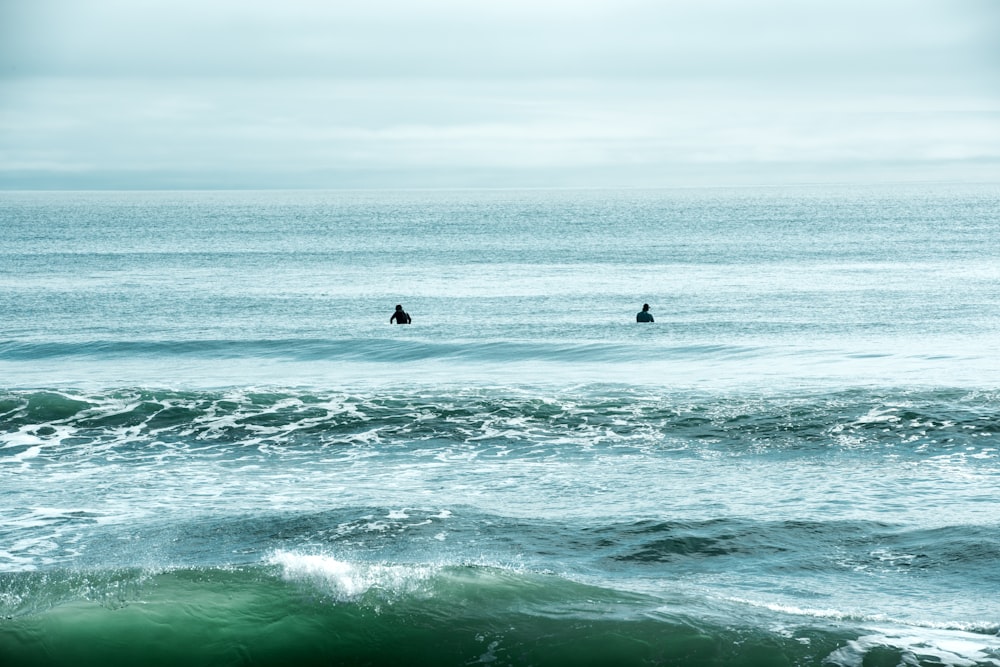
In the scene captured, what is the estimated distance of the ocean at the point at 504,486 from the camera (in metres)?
13.9

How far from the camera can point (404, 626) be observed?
46.5 feet

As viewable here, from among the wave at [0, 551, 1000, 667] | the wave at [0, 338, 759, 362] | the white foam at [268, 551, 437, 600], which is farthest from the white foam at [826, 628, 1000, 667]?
the wave at [0, 338, 759, 362]

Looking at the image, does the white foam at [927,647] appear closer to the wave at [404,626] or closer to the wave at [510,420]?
Result: the wave at [404,626]

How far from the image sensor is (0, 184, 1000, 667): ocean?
45.8ft

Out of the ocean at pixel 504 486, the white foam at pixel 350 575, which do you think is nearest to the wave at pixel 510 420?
the ocean at pixel 504 486

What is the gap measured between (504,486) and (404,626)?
725 cm

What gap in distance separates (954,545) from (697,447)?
8302 millimetres

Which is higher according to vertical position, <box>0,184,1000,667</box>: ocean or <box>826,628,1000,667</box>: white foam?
<box>826,628,1000,667</box>: white foam

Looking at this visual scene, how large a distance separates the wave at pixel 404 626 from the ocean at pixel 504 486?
0.05m

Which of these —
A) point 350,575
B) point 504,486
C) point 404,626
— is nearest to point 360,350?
point 504,486

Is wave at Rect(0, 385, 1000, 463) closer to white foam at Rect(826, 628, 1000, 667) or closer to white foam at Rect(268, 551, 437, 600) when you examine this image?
white foam at Rect(268, 551, 437, 600)

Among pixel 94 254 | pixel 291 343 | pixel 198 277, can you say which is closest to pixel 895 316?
pixel 291 343

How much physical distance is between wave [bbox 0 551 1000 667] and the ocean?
46mm

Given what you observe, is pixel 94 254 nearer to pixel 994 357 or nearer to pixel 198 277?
pixel 198 277
